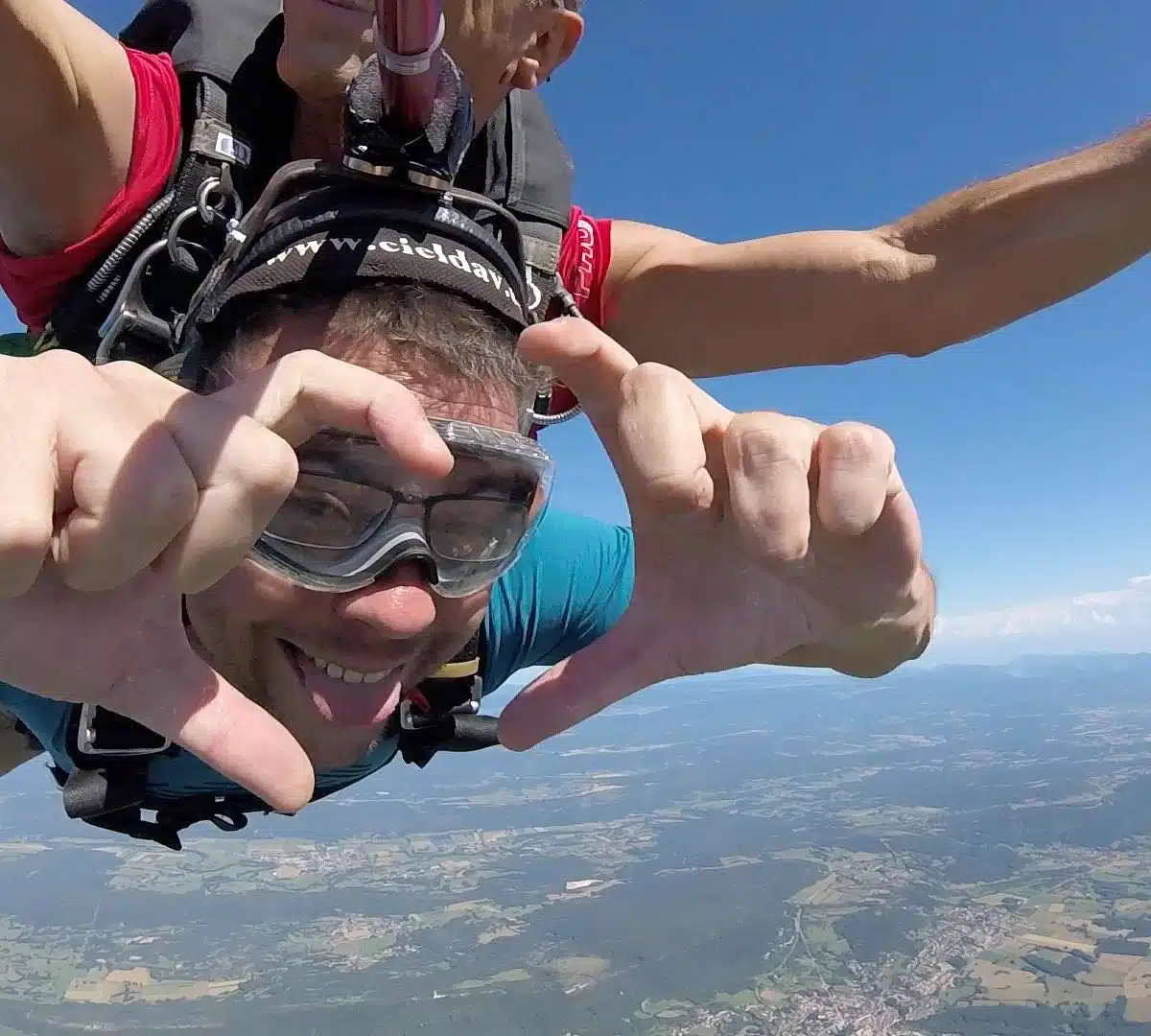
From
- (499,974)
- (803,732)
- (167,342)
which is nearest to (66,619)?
(167,342)

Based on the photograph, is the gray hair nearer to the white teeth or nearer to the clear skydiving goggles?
the clear skydiving goggles

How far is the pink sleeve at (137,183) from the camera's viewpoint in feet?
4.86

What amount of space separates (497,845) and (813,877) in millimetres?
25381

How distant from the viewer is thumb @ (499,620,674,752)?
44.6 inches

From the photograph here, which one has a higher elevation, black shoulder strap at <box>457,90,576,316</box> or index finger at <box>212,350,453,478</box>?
black shoulder strap at <box>457,90,576,316</box>

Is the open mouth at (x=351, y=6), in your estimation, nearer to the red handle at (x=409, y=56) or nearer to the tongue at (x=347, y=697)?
the red handle at (x=409, y=56)

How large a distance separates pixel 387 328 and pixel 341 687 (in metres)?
0.79

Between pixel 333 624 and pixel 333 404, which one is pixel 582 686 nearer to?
pixel 333 404

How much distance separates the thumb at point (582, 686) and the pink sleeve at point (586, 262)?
1187 millimetres

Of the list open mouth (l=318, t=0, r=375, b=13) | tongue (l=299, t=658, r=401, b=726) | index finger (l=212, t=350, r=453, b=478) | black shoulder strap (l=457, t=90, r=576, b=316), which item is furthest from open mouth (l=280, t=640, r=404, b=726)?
open mouth (l=318, t=0, r=375, b=13)

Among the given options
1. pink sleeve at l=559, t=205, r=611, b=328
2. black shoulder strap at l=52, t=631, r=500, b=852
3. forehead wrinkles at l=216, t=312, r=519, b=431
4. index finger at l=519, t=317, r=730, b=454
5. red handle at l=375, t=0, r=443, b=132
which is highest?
pink sleeve at l=559, t=205, r=611, b=328

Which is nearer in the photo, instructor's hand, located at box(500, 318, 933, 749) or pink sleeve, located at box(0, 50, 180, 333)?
instructor's hand, located at box(500, 318, 933, 749)

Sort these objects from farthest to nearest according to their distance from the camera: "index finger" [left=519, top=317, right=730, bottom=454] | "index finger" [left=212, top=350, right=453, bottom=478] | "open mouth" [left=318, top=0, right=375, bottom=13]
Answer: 1. "open mouth" [left=318, top=0, right=375, bottom=13]
2. "index finger" [left=519, top=317, right=730, bottom=454]
3. "index finger" [left=212, top=350, right=453, bottom=478]

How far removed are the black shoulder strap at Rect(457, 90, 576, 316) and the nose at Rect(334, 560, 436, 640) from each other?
68 centimetres
